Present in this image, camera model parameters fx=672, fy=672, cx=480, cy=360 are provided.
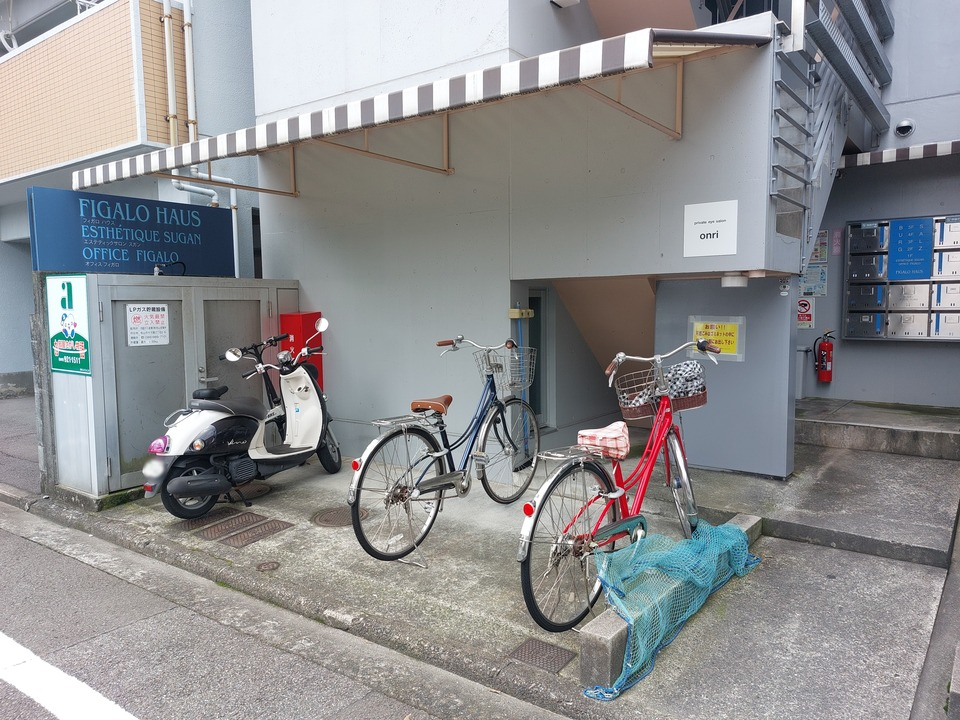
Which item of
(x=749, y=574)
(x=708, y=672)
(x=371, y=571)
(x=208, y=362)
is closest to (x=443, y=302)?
(x=208, y=362)

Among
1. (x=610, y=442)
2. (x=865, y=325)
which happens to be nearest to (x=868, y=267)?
(x=865, y=325)

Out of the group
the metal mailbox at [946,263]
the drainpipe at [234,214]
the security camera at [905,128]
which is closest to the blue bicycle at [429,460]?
the drainpipe at [234,214]

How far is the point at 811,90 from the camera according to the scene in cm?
518

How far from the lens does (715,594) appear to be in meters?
3.75

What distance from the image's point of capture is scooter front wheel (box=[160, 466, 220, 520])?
504cm

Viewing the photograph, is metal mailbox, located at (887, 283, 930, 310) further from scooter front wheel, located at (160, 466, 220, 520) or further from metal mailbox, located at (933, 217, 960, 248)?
scooter front wheel, located at (160, 466, 220, 520)

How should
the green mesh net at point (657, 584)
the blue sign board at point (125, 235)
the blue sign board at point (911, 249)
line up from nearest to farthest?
the green mesh net at point (657, 584)
the blue sign board at point (125, 235)
the blue sign board at point (911, 249)

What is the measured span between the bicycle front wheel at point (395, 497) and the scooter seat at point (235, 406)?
5.01 feet

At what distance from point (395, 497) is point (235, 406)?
1983 mm

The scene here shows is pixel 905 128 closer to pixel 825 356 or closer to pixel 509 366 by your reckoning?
pixel 825 356

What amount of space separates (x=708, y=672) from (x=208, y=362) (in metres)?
4.94

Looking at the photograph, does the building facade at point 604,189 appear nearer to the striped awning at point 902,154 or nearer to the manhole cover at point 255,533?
the striped awning at point 902,154

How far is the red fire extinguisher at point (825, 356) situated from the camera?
7.76 m

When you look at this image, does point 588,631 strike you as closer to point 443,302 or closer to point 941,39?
point 443,302
